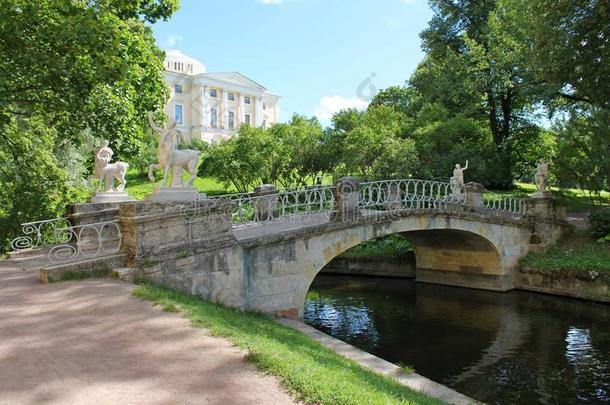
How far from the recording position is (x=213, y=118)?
6141cm

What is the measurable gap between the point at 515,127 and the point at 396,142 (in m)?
10.1

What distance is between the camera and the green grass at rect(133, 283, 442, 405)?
4.74 metres

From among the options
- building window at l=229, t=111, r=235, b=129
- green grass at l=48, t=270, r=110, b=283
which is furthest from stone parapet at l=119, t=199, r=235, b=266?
building window at l=229, t=111, r=235, b=129

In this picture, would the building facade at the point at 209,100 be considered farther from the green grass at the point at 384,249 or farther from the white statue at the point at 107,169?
the white statue at the point at 107,169

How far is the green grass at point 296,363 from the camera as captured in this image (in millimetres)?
4740

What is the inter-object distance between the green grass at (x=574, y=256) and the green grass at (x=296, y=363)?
11862mm

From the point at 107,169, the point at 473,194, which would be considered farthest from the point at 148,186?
the point at 473,194

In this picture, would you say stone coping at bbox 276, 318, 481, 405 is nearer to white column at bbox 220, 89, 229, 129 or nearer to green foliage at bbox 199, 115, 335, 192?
green foliage at bbox 199, 115, 335, 192

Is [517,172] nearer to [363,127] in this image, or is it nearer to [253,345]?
[363,127]

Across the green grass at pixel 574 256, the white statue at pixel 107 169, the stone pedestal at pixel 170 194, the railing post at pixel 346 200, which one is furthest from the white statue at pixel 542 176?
the white statue at pixel 107 169

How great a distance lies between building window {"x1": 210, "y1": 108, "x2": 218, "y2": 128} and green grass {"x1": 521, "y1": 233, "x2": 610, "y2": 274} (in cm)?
4881

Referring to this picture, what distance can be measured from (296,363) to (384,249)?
16.2 metres

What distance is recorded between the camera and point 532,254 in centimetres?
1789

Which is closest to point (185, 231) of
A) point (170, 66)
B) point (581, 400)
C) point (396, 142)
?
point (581, 400)
